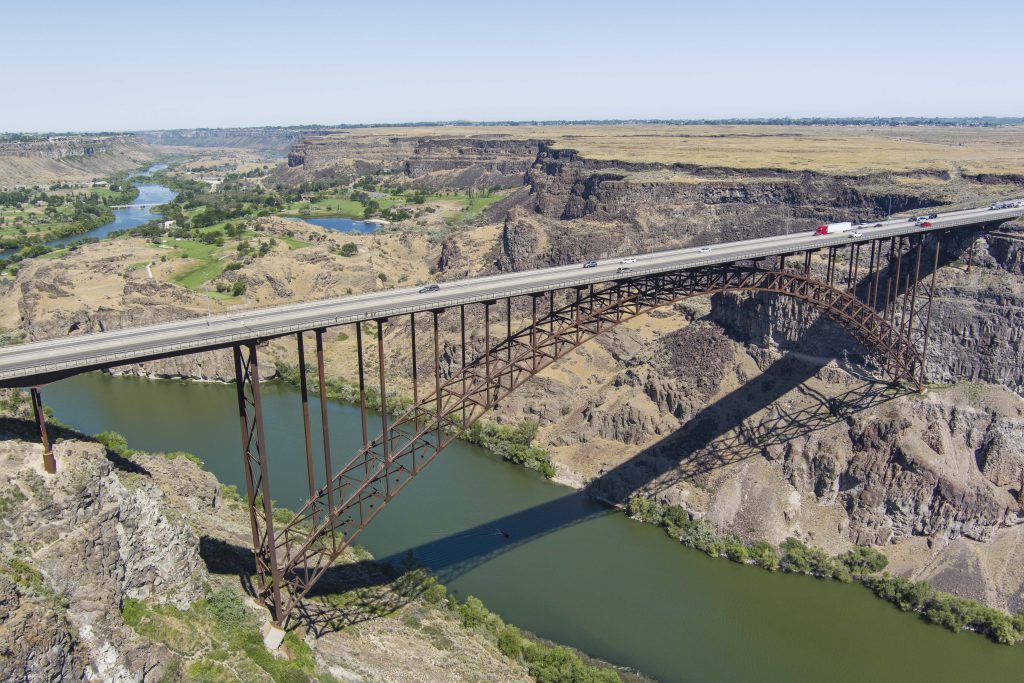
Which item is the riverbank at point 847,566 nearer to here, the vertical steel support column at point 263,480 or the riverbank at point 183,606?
the riverbank at point 183,606

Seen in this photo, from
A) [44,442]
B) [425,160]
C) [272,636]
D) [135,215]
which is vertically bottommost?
[272,636]

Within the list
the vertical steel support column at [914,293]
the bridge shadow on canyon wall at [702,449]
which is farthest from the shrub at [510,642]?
the vertical steel support column at [914,293]

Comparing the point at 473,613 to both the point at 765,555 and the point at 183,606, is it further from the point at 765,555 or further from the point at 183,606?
the point at 765,555

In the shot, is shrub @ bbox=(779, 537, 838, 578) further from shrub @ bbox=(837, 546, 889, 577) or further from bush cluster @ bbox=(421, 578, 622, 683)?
bush cluster @ bbox=(421, 578, 622, 683)

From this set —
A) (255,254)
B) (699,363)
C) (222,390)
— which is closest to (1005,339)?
(699,363)

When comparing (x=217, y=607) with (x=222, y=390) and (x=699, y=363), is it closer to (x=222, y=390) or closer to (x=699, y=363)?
(x=699, y=363)

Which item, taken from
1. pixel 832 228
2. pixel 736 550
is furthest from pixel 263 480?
pixel 832 228

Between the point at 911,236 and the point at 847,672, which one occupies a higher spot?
the point at 911,236
